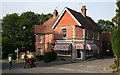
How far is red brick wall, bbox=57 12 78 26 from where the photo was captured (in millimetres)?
27534

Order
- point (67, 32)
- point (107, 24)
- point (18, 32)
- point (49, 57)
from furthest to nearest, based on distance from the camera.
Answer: point (107, 24) < point (18, 32) < point (67, 32) < point (49, 57)

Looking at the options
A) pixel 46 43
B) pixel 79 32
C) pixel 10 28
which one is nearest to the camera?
pixel 79 32

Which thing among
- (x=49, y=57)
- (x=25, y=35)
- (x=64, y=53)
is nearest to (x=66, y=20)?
(x=64, y=53)

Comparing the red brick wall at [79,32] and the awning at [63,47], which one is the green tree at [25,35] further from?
the red brick wall at [79,32]

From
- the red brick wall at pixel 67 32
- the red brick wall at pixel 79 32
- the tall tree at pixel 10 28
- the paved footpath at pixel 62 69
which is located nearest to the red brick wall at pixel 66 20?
the red brick wall at pixel 67 32

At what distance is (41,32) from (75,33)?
846 centimetres

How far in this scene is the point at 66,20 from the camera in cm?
2820

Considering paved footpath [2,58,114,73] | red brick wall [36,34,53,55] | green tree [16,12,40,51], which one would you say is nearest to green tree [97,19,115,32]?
green tree [16,12,40,51]

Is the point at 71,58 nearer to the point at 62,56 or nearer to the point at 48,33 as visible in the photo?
the point at 62,56

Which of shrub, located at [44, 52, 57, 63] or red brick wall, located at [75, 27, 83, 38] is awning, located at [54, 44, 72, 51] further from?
red brick wall, located at [75, 27, 83, 38]

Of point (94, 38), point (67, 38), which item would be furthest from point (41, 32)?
point (94, 38)

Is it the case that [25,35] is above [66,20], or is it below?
below

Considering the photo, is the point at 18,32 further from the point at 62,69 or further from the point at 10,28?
the point at 62,69

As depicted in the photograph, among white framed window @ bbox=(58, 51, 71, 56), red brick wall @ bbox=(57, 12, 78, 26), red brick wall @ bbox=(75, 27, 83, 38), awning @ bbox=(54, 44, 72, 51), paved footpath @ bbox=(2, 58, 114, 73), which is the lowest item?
paved footpath @ bbox=(2, 58, 114, 73)
